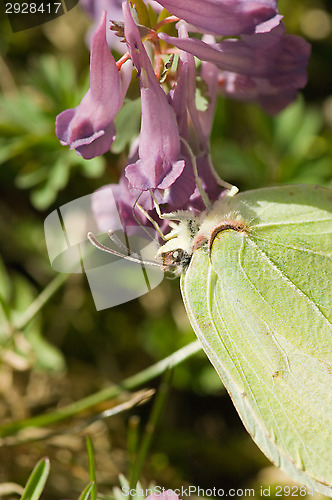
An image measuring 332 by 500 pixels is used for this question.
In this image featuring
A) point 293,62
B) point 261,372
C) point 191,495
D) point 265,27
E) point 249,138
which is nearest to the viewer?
point 265,27

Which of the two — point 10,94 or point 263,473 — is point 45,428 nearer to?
point 263,473

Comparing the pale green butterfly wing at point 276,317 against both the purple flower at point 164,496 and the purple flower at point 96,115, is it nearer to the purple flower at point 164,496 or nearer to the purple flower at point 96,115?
the purple flower at point 164,496

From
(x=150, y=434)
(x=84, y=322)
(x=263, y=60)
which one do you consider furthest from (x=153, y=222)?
(x=84, y=322)

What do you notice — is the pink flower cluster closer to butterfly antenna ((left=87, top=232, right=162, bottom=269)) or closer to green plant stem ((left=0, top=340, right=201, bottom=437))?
butterfly antenna ((left=87, top=232, right=162, bottom=269))

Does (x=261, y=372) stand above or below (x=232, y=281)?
below

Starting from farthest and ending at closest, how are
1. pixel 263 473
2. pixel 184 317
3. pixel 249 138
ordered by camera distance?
pixel 249 138
pixel 184 317
pixel 263 473

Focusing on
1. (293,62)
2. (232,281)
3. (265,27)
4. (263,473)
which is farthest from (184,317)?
(265,27)

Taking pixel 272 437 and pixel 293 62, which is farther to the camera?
pixel 293 62
